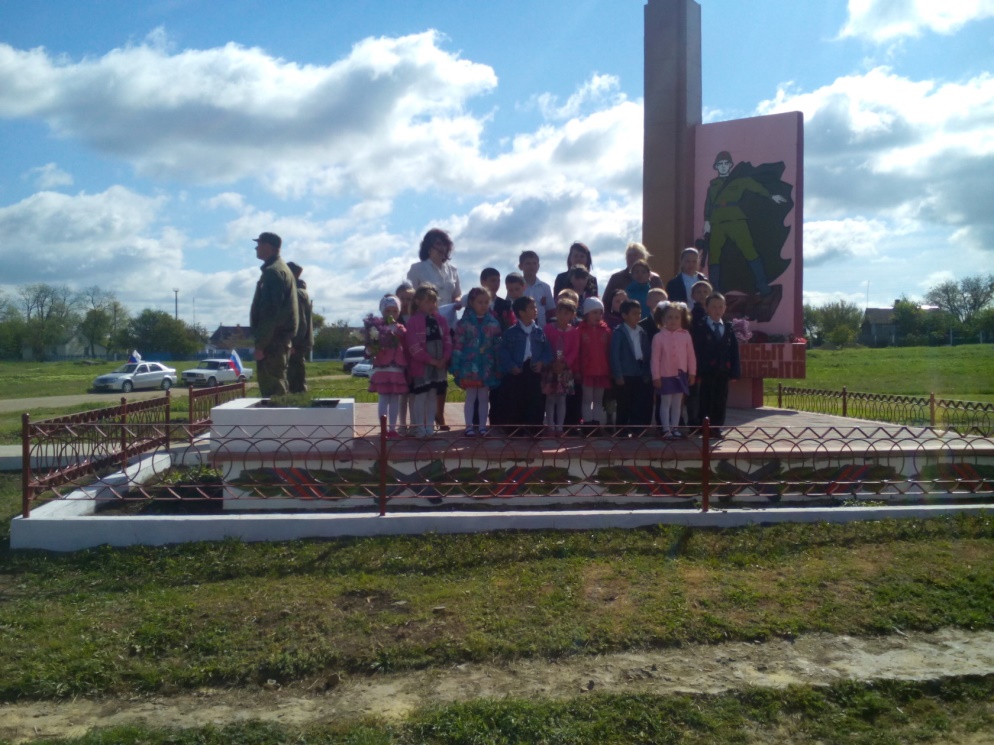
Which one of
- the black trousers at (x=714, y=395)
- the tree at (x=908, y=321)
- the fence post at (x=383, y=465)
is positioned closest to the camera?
the fence post at (x=383, y=465)

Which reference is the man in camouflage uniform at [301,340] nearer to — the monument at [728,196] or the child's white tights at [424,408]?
the child's white tights at [424,408]

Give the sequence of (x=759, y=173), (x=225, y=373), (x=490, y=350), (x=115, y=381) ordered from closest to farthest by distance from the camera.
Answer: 1. (x=490, y=350)
2. (x=759, y=173)
3. (x=115, y=381)
4. (x=225, y=373)

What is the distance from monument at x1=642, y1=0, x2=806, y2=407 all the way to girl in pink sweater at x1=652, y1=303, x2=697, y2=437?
394 cm

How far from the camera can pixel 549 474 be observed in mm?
6066

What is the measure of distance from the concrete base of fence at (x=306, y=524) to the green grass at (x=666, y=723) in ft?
6.66

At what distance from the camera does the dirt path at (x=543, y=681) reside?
10.9ft

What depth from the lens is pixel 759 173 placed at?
10281 millimetres

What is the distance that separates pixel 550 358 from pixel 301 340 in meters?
3.53

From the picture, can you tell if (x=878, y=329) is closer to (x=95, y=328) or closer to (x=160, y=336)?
(x=160, y=336)

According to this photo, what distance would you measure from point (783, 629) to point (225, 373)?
32595mm

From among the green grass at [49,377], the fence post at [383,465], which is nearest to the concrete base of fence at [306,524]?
the fence post at [383,465]

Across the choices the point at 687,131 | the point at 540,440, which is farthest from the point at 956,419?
the point at 540,440

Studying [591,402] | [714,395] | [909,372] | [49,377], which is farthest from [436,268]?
[49,377]

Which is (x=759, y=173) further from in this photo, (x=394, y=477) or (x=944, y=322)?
(x=944, y=322)
